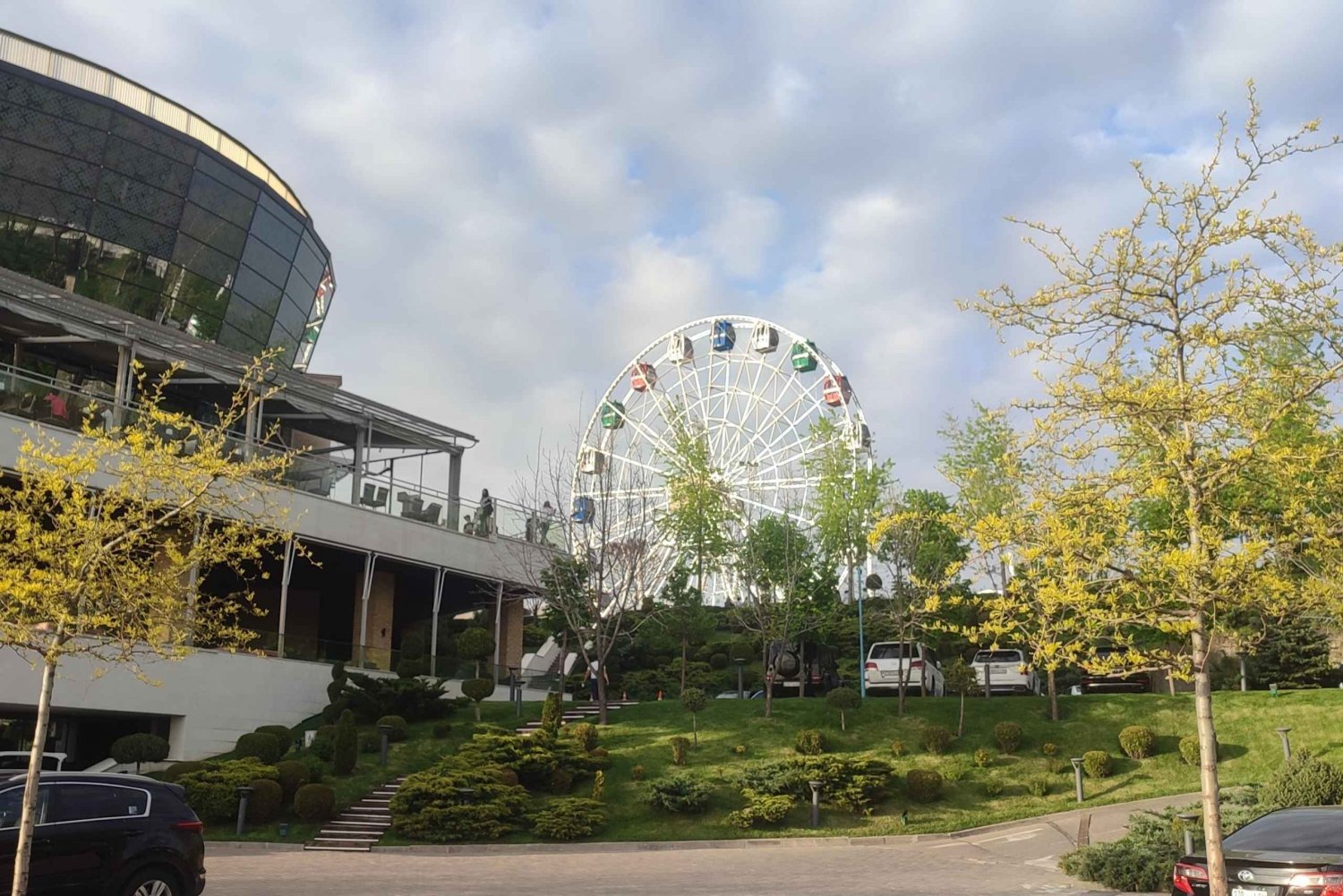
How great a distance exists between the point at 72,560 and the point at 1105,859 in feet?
43.5

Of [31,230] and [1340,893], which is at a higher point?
[31,230]

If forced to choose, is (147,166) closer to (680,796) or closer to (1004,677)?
(680,796)

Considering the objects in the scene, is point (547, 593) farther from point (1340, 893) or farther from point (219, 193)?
point (1340, 893)

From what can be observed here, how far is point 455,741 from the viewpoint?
2802 cm

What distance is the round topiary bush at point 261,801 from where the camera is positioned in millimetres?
22344

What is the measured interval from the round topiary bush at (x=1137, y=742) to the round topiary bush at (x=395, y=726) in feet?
54.0

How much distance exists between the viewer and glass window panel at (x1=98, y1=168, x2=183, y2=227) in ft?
112

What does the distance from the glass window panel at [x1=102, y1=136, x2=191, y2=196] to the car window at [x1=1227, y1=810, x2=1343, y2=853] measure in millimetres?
34006

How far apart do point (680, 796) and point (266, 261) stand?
82.1ft

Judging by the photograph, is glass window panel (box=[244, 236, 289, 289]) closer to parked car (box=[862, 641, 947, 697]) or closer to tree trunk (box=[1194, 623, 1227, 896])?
parked car (box=[862, 641, 947, 697])

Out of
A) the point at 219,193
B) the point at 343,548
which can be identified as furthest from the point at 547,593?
the point at 219,193

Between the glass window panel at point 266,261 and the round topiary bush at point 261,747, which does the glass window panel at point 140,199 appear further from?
the round topiary bush at point 261,747

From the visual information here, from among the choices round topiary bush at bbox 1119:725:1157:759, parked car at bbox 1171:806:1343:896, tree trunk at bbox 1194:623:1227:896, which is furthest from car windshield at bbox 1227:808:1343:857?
round topiary bush at bbox 1119:725:1157:759

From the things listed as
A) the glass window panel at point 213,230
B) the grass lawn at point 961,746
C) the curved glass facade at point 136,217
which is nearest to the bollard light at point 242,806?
the grass lawn at point 961,746
